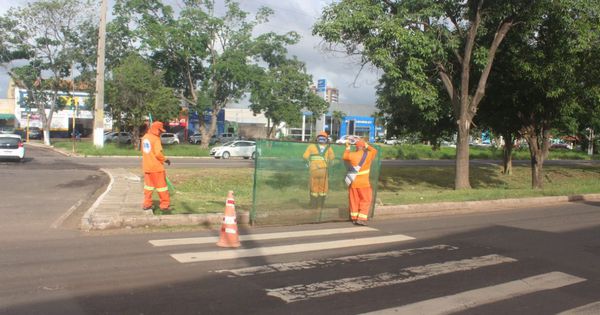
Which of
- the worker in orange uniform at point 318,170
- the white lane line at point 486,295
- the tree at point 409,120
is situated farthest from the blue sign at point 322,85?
the white lane line at point 486,295

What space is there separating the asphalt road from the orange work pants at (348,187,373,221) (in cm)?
27

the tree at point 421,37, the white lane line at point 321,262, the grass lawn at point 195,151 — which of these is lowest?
the white lane line at point 321,262

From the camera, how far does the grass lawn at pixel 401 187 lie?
40.7ft

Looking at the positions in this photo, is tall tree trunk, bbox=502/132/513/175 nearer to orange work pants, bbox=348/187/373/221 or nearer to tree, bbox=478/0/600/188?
tree, bbox=478/0/600/188

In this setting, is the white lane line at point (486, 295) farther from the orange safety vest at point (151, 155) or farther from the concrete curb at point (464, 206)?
the orange safety vest at point (151, 155)

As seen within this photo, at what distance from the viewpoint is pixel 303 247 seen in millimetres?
8328

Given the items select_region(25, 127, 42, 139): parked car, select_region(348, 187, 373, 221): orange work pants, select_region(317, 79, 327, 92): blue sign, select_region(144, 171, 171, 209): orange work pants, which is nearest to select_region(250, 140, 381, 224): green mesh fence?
select_region(348, 187, 373, 221): orange work pants

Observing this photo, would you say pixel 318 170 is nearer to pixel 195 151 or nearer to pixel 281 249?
pixel 281 249

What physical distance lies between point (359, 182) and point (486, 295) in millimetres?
5008

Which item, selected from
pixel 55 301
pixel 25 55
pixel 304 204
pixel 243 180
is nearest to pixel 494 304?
pixel 55 301

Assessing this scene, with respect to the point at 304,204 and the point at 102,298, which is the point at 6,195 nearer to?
the point at 304,204

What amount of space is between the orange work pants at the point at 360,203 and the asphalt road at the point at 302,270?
0.27 meters

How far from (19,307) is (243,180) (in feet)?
51.1

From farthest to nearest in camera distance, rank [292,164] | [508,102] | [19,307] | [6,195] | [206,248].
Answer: [508,102]
[6,195]
[292,164]
[206,248]
[19,307]
